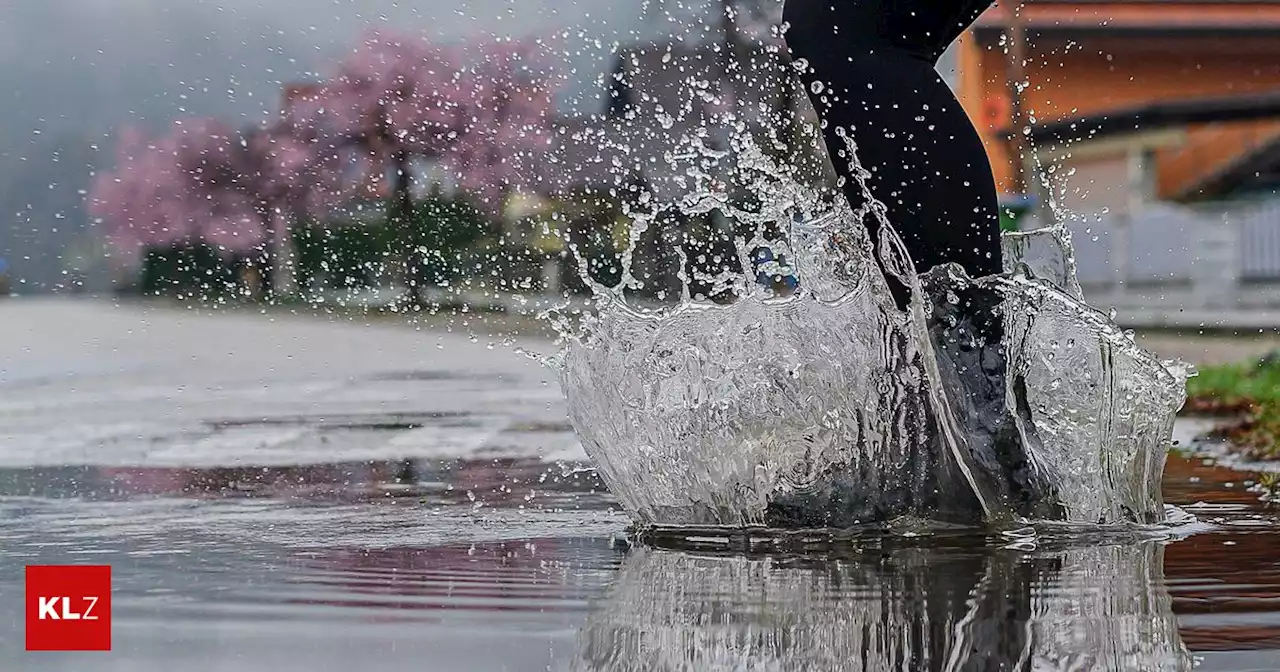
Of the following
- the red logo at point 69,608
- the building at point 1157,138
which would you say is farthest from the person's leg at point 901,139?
the building at point 1157,138

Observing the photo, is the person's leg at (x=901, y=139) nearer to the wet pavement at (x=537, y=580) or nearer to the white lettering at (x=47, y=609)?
the wet pavement at (x=537, y=580)

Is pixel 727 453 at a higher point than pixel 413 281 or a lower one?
lower

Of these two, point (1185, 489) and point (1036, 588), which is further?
point (1185, 489)

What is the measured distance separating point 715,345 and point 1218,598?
3.12 ft

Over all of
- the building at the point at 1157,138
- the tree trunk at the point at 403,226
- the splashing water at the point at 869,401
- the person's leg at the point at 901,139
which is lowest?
the splashing water at the point at 869,401

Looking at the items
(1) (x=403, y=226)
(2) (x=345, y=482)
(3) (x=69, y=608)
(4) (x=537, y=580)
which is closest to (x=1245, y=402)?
(2) (x=345, y=482)

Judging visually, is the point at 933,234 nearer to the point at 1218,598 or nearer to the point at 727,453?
the point at 727,453

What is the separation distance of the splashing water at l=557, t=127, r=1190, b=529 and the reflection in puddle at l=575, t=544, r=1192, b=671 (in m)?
0.21

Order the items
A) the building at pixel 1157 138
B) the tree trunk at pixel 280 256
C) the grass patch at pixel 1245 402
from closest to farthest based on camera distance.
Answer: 1. the grass patch at pixel 1245 402
2. the tree trunk at pixel 280 256
3. the building at pixel 1157 138

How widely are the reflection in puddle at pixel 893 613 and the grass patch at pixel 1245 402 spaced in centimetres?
189

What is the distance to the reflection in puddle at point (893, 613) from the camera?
152 cm

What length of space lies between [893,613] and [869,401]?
69 cm

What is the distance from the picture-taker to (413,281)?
49.2 ft

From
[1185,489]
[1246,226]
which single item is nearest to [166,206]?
[1246,226]
